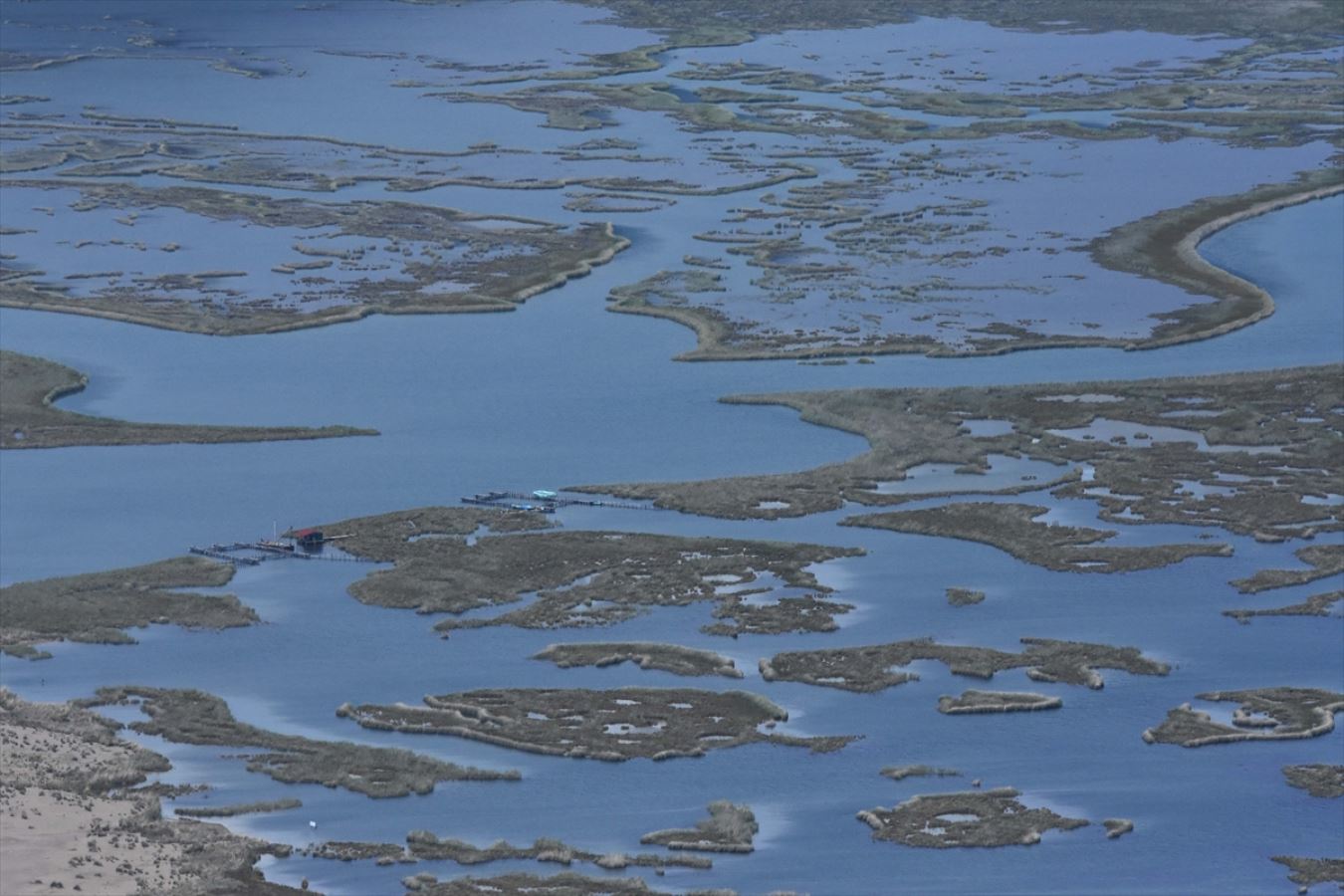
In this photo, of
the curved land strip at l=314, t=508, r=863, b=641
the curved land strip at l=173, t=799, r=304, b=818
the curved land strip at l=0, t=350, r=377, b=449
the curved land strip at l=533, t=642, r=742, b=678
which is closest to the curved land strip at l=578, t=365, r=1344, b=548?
the curved land strip at l=314, t=508, r=863, b=641

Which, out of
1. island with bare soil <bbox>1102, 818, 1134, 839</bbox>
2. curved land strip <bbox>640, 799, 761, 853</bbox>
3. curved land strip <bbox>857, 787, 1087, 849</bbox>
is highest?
curved land strip <bbox>640, 799, 761, 853</bbox>

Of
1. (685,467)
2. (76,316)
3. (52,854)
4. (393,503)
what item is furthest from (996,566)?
(76,316)

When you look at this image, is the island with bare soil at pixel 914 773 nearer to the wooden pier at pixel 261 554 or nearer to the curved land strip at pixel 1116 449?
the curved land strip at pixel 1116 449

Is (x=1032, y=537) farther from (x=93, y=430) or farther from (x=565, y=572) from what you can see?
(x=93, y=430)

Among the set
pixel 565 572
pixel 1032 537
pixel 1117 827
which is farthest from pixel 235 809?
pixel 1032 537

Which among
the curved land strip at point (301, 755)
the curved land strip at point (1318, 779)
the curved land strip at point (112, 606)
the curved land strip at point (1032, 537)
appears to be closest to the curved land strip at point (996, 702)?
the curved land strip at point (1318, 779)

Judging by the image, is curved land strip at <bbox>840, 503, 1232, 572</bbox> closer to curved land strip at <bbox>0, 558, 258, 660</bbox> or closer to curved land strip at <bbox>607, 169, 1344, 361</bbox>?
curved land strip at <bbox>0, 558, 258, 660</bbox>

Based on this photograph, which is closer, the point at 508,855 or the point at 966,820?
the point at 508,855

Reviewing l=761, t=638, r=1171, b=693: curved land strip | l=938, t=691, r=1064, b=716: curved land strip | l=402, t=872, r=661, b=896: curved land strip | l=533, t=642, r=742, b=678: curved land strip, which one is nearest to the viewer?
l=402, t=872, r=661, b=896: curved land strip
